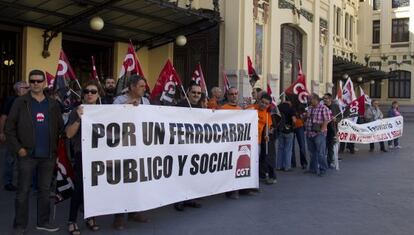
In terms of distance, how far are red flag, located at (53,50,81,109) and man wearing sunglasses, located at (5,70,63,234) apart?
2.21 m

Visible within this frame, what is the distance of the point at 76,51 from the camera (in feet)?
53.7

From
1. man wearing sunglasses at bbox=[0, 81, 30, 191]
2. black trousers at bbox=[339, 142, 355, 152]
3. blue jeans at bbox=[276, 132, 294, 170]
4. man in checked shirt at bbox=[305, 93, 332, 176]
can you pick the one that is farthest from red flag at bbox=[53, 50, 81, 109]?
black trousers at bbox=[339, 142, 355, 152]

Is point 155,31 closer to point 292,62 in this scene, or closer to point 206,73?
point 206,73

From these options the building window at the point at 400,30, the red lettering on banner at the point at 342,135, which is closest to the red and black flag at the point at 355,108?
the red lettering on banner at the point at 342,135

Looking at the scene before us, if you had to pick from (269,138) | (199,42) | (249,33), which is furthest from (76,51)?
(269,138)

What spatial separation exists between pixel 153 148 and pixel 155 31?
9.98 metres

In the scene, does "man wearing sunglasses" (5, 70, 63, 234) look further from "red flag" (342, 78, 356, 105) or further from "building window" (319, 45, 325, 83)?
"building window" (319, 45, 325, 83)

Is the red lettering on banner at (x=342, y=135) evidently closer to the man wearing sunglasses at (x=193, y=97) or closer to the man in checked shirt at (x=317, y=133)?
the man in checked shirt at (x=317, y=133)

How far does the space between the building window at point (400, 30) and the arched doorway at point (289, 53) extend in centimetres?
2464

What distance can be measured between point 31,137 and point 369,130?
12.5m

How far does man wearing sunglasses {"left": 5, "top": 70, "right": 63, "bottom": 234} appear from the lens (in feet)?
18.1

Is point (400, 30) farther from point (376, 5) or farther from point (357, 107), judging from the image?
point (357, 107)

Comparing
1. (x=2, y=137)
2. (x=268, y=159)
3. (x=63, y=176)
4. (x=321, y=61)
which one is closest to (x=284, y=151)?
(x=268, y=159)

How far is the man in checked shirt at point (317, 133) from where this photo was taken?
11.0 meters
